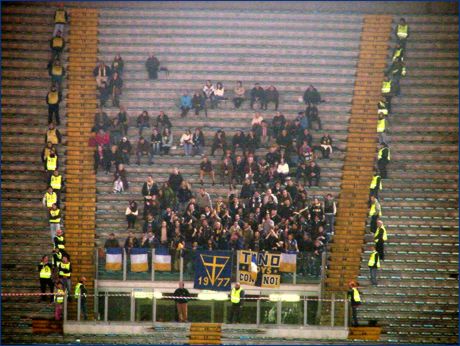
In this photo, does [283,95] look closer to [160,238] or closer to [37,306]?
[160,238]

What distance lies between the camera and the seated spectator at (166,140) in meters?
39.3

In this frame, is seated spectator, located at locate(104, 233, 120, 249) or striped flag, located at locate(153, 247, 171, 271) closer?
striped flag, located at locate(153, 247, 171, 271)

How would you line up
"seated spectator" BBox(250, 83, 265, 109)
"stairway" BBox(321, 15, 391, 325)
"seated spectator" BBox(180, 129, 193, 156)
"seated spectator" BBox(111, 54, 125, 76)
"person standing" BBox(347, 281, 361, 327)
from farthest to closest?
"seated spectator" BBox(111, 54, 125, 76), "seated spectator" BBox(250, 83, 265, 109), "seated spectator" BBox(180, 129, 193, 156), "stairway" BBox(321, 15, 391, 325), "person standing" BBox(347, 281, 361, 327)

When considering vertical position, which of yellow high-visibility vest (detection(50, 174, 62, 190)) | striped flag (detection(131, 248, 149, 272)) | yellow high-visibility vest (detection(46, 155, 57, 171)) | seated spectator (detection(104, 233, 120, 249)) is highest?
yellow high-visibility vest (detection(46, 155, 57, 171))

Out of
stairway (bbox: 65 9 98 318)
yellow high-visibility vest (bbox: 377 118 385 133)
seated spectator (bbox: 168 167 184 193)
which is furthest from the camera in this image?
yellow high-visibility vest (bbox: 377 118 385 133)

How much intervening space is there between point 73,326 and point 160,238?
3.74 meters

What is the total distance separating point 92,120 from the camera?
4038 cm

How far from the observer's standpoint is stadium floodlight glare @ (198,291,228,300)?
115 feet

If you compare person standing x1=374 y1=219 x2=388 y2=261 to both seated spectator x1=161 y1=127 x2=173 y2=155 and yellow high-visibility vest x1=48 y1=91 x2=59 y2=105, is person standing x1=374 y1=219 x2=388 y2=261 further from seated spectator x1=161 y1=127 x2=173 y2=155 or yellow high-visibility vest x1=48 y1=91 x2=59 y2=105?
yellow high-visibility vest x1=48 y1=91 x2=59 y2=105

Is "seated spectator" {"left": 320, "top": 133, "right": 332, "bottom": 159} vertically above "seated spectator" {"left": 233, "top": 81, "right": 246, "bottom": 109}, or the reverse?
"seated spectator" {"left": 233, "top": 81, "right": 246, "bottom": 109}

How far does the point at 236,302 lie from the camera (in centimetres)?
3434

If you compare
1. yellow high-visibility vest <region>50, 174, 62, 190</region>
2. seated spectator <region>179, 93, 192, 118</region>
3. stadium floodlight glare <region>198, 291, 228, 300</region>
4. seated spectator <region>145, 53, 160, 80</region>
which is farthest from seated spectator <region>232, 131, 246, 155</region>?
stadium floodlight glare <region>198, 291, 228, 300</region>

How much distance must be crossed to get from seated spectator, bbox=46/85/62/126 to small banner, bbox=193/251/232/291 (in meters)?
8.03

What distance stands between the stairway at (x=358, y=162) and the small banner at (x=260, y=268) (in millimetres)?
1633
